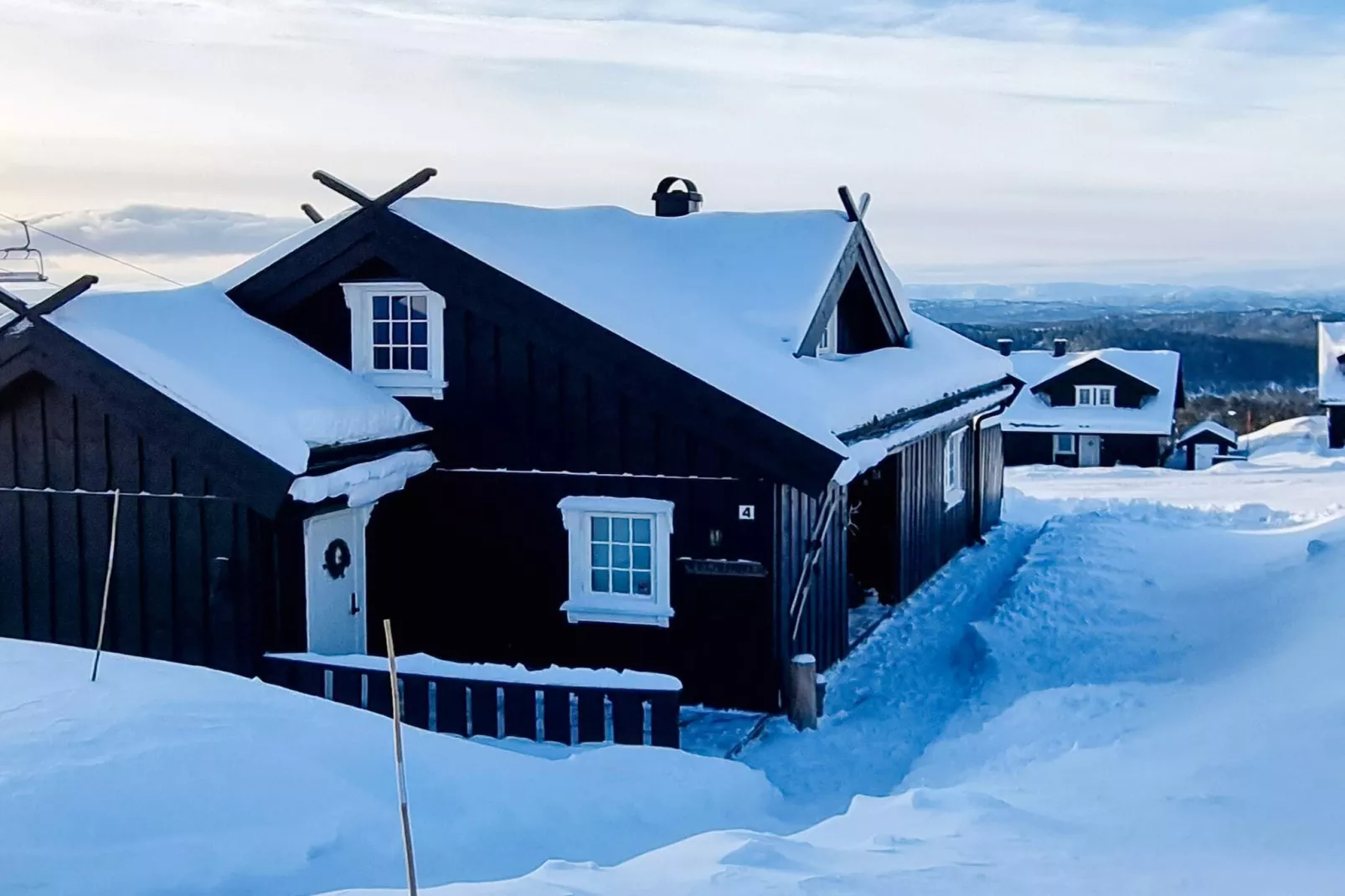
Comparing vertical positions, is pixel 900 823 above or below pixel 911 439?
below

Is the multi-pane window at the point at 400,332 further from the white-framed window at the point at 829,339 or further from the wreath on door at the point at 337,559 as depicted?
the white-framed window at the point at 829,339

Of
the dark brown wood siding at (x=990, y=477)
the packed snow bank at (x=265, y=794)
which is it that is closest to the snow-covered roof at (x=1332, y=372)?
the dark brown wood siding at (x=990, y=477)

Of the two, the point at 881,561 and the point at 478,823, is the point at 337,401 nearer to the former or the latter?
the point at 478,823

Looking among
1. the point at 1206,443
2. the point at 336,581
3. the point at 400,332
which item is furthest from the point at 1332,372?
the point at 336,581

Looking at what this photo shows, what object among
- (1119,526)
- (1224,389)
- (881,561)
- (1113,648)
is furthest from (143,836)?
(1224,389)

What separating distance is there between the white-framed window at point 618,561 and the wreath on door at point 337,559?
1935mm

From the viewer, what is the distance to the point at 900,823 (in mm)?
6250

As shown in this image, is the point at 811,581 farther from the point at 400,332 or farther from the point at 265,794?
the point at 265,794

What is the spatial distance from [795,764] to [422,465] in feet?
14.4

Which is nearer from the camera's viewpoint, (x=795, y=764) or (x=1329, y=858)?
(x=1329, y=858)

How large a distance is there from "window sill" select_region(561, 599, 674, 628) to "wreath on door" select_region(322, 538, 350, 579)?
6.42 feet

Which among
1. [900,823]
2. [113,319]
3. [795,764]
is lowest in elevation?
[795,764]

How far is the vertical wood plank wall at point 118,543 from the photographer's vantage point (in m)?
10.0

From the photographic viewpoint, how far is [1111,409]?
4850cm
